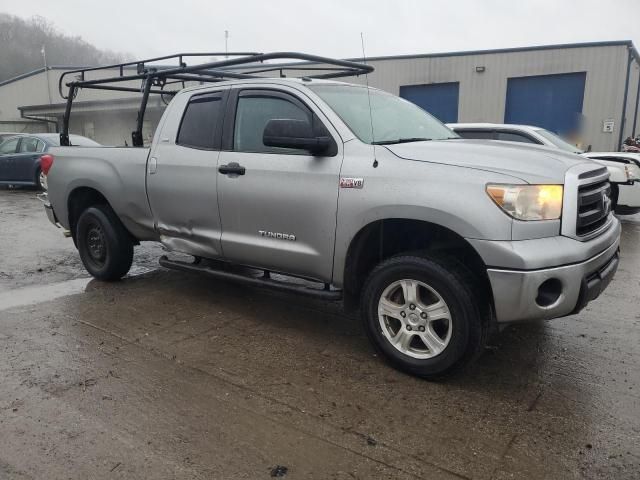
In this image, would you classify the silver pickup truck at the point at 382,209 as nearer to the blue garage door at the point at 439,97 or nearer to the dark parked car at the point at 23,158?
the dark parked car at the point at 23,158

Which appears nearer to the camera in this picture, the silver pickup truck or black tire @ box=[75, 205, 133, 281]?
the silver pickup truck

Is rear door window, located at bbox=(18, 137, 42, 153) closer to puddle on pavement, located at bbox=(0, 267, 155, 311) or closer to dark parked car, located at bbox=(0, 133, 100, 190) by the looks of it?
dark parked car, located at bbox=(0, 133, 100, 190)

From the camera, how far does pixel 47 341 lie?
162 inches

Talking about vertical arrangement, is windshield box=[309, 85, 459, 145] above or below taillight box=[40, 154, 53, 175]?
above

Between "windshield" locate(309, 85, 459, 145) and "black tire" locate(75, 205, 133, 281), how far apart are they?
2716 mm

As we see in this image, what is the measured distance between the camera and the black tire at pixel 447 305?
10.3ft

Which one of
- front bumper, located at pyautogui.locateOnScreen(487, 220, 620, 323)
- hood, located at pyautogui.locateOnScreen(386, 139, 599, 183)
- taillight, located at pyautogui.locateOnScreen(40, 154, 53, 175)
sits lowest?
front bumper, located at pyautogui.locateOnScreen(487, 220, 620, 323)

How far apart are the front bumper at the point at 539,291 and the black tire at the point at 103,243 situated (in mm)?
3908

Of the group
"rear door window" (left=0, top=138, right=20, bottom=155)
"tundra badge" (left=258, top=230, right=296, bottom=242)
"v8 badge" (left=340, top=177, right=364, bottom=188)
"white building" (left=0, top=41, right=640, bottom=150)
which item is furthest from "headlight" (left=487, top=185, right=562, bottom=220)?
"rear door window" (left=0, top=138, right=20, bottom=155)

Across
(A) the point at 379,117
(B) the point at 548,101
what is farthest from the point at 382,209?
(B) the point at 548,101

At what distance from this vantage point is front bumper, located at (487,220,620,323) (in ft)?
9.57

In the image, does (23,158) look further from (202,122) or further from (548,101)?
(548,101)

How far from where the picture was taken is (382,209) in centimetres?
335

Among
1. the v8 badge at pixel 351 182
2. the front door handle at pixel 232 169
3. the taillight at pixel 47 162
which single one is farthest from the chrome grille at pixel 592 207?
the taillight at pixel 47 162
